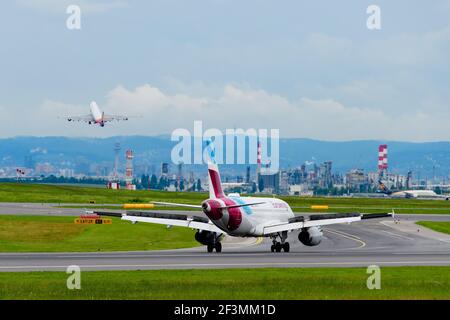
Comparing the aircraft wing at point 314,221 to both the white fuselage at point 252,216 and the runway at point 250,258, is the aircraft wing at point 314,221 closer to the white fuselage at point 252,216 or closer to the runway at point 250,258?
the white fuselage at point 252,216

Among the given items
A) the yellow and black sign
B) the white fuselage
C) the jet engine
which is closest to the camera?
the white fuselage

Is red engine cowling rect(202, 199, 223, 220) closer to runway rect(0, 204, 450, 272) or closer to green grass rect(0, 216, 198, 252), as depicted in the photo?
runway rect(0, 204, 450, 272)

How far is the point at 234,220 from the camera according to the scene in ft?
219

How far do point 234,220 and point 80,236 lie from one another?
1028 inches

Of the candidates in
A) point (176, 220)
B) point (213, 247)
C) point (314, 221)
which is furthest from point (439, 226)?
point (176, 220)

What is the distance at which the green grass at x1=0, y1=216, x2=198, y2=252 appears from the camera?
74312 millimetres

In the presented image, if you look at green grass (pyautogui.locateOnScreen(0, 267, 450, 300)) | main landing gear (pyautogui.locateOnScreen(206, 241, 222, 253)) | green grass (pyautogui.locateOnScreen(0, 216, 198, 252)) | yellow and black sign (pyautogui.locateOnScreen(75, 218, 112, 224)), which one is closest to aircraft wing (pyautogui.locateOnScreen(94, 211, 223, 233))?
main landing gear (pyautogui.locateOnScreen(206, 241, 222, 253))

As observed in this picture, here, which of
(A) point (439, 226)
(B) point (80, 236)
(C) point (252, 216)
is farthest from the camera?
(A) point (439, 226)

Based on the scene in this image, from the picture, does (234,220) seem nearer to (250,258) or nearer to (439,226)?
(250,258)

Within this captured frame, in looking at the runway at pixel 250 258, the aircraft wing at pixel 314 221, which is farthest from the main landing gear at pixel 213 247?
the aircraft wing at pixel 314 221

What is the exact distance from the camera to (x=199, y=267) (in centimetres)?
5144

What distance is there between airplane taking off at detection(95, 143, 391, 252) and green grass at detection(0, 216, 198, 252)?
6.33 meters
